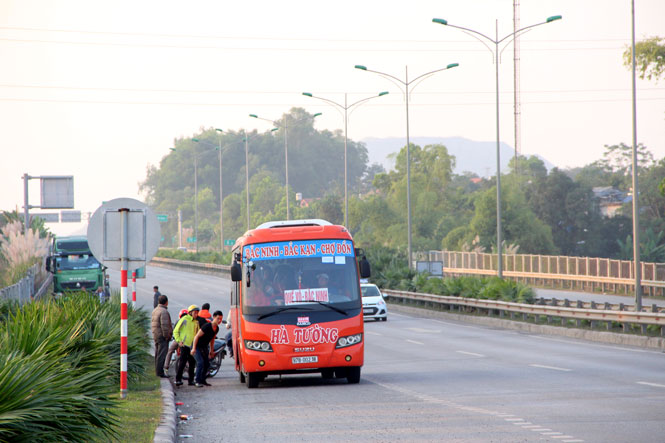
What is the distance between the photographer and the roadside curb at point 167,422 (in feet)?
34.8

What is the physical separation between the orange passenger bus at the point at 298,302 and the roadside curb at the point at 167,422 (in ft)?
5.86

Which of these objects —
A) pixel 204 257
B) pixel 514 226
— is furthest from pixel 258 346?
pixel 204 257

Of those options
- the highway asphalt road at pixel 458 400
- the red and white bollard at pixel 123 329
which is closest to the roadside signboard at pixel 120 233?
the red and white bollard at pixel 123 329

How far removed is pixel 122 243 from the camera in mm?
14000

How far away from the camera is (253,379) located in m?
17.6

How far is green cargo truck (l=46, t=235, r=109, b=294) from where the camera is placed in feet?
152

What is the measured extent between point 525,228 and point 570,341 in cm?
5546

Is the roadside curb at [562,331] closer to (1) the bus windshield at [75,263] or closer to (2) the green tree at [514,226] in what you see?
(1) the bus windshield at [75,263]

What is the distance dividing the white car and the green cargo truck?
13540 mm

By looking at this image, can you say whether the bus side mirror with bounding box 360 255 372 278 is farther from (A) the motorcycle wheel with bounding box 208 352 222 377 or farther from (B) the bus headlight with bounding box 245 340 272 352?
(A) the motorcycle wheel with bounding box 208 352 222 377

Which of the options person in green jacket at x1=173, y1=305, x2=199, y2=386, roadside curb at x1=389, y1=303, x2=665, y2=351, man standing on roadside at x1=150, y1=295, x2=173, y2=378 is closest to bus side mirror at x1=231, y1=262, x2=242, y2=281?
person in green jacket at x1=173, y1=305, x2=199, y2=386

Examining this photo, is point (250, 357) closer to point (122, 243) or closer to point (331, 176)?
point (122, 243)

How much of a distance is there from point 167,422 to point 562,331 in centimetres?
2003

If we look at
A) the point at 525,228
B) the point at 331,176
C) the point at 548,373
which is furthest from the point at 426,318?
the point at 331,176
